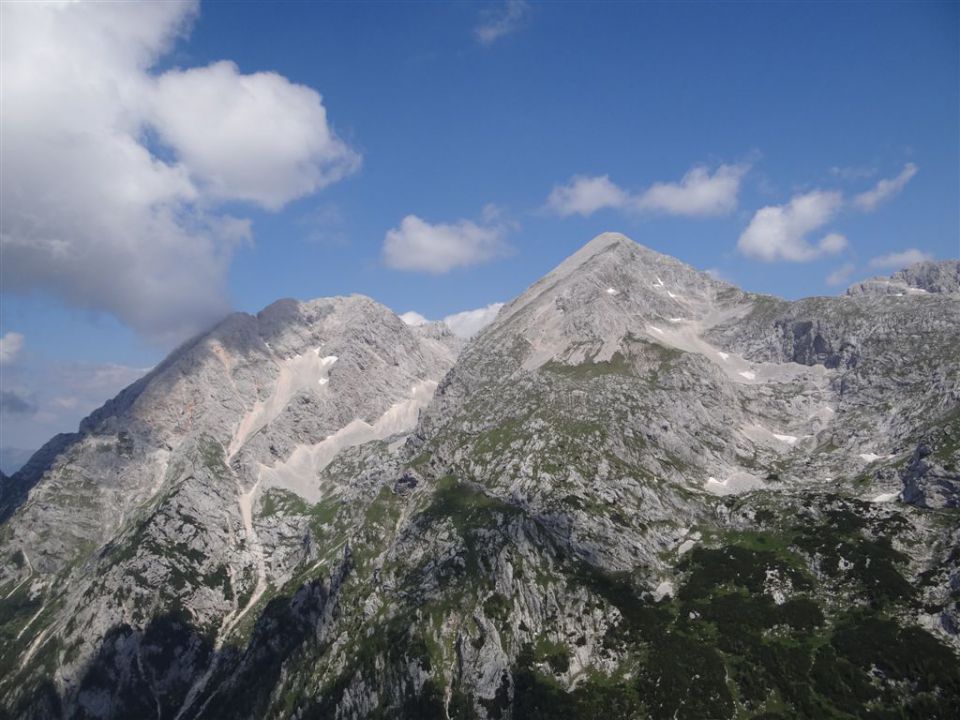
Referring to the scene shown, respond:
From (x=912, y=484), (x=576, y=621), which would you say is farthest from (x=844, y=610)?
(x=576, y=621)

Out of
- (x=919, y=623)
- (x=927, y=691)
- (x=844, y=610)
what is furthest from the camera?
(x=844, y=610)

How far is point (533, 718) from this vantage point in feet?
557

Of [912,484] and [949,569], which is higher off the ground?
[912,484]

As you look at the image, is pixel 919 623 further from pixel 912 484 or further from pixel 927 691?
pixel 912 484

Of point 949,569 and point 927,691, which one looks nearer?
point 927,691

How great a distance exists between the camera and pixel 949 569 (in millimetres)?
166500

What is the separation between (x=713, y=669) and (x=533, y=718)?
46.1m

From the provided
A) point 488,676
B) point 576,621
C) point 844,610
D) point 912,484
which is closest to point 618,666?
point 576,621

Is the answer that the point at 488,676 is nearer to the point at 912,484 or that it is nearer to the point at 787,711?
the point at 787,711

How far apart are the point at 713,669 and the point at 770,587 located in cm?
3310

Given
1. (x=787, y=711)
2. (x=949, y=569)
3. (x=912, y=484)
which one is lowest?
(x=787, y=711)

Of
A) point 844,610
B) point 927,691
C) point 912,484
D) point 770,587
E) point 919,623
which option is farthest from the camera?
point 912,484

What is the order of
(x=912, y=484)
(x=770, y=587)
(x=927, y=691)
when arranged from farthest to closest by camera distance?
(x=912, y=484), (x=770, y=587), (x=927, y=691)

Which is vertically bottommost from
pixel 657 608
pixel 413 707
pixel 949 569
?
pixel 413 707
